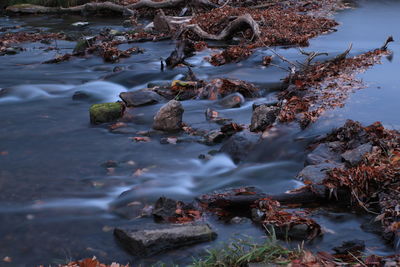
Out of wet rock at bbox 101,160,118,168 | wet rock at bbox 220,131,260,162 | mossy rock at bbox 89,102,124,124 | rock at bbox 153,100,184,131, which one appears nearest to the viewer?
wet rock at bbox 101,160,118,168

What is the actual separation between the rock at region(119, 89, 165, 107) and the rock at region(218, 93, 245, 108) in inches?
50.3

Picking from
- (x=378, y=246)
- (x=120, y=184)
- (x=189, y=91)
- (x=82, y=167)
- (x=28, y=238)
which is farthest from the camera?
(x=189, y=91)

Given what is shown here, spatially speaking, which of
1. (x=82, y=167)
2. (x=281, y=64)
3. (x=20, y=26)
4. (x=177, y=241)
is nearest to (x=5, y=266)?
(x=177, y=241)

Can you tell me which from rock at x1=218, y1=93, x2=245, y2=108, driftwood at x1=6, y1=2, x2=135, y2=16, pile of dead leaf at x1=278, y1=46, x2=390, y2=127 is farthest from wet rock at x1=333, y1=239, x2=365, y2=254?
driftwood at x1=6, y1=2, x2=135, y2=16

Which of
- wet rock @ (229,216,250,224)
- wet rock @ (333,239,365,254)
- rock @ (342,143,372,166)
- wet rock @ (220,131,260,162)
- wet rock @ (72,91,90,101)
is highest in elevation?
rock @ (342,143,372,166)

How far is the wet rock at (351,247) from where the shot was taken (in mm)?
4223

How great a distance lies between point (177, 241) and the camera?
14.9ft

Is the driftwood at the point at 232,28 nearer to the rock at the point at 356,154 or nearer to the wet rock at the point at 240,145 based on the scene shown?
the wet rock at the point at 240,145

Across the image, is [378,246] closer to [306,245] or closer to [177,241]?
[306,245]

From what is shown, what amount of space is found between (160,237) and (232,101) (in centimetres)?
500

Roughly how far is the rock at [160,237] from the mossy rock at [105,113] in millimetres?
4102

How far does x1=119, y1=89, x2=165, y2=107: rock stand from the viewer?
9.24 m

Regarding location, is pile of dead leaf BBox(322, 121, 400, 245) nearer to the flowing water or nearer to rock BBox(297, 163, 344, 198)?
rock BBox(297, 163, 344, 198)

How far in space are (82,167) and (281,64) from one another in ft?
22.0
